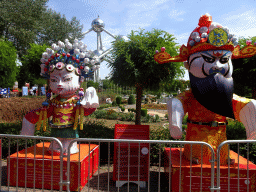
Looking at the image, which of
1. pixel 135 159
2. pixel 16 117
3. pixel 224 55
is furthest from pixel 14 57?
pixel 224 55

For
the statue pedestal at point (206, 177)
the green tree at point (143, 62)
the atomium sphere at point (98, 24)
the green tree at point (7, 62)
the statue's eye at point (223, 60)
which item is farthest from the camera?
the atomium sphere at point (98, 24)

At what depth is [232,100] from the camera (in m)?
3.67

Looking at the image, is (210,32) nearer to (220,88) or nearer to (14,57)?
(220,88)

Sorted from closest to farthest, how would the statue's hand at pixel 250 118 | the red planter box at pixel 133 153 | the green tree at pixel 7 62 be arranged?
1. the statue's hand at pixel 250 118
2. the red planter box at pixel 133 153
3. the green tree at pixel 7 62

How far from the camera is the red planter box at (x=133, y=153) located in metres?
3.82

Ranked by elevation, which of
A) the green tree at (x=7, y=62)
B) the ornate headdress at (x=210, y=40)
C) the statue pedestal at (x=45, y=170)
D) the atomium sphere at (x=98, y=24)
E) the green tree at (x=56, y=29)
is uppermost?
the atomium sphere at (x=98, y=24)

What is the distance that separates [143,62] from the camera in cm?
551

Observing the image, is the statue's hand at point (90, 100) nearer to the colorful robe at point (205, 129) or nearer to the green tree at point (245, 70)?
the colorful robe at point (205, 129)

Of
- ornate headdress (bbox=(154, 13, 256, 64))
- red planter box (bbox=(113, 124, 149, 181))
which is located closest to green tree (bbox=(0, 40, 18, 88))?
red planter box (bbox=(113, 124, 149, 181))

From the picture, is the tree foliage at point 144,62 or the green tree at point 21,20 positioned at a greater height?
the green tree at point 21,20

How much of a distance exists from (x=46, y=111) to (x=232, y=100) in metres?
3.15

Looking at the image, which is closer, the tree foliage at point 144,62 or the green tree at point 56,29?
the tree foliage at point 144,62

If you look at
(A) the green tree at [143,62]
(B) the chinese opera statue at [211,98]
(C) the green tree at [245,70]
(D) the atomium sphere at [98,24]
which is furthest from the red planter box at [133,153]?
(D) the atomium sphere at [98,24]

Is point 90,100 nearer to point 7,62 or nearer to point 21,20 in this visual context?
point 7,62
